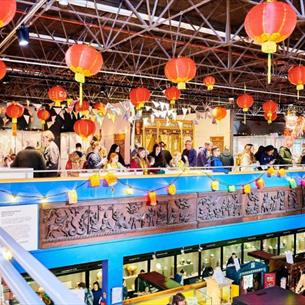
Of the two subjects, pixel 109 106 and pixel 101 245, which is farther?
pixel 109 106

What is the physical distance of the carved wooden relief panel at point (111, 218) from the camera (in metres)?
5.94

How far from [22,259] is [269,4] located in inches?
161

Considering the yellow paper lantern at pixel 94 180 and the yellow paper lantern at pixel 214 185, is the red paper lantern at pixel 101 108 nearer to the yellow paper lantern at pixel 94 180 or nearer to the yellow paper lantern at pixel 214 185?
the yellow paper lantern at pixel 214 185

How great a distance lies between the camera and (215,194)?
25.8 ft

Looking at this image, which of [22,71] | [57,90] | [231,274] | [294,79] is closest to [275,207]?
[231,274]

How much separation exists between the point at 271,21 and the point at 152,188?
3.86 metres

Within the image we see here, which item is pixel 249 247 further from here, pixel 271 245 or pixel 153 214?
pixel 153 214

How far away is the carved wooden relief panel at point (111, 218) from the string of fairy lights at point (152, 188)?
180mm

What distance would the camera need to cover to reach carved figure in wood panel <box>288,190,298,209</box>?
30.5 ft

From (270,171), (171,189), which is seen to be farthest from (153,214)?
(270,171)

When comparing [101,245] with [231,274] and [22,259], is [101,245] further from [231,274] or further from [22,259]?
[22,259]

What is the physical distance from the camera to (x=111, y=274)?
21.6 feet

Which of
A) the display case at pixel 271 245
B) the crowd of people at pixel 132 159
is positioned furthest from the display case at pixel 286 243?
the crowd of people at pixel 132 159

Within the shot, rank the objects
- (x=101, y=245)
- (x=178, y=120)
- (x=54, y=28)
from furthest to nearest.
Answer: (x=178, y=120) → (x=54, y=28) → (x=101, y=245)
